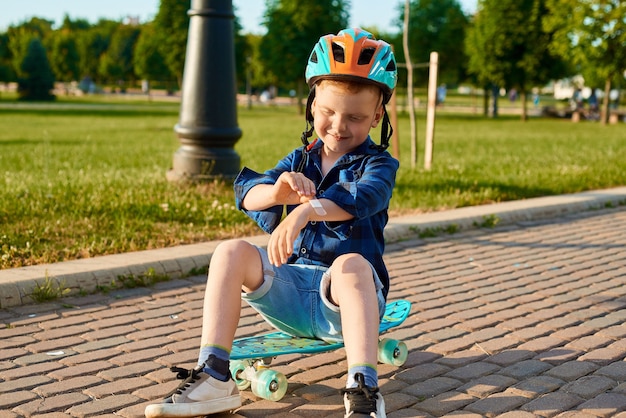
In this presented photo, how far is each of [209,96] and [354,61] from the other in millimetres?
A: 4898

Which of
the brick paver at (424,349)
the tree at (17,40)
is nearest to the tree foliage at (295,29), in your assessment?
the tree at (17,40)

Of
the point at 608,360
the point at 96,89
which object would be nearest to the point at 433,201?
the point at 608,360

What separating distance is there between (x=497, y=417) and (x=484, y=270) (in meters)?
2.94

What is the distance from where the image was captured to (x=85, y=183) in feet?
28.7

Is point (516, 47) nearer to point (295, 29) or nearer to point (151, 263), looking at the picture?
point (295, 29)

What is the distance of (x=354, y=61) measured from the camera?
128 inches

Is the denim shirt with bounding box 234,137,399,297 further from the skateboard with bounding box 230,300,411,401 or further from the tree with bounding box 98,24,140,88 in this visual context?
the tree with bounding box 98,24,140,88

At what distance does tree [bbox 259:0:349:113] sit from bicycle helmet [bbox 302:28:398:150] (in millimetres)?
44021

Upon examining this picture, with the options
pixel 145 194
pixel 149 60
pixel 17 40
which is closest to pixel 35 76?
pixel 149 60

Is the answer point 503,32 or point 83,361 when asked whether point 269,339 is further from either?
point 503,32

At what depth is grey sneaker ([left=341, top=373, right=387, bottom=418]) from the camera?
2896 millimetres

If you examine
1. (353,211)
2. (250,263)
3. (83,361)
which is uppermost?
(353,211)

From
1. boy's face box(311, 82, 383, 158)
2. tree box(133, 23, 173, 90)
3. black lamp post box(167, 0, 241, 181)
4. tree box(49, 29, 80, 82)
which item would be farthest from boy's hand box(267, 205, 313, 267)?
tree box(49, 29, 80, 82)

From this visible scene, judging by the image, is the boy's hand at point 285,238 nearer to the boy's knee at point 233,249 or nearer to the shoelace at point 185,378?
the boy's knee at point 233,249
